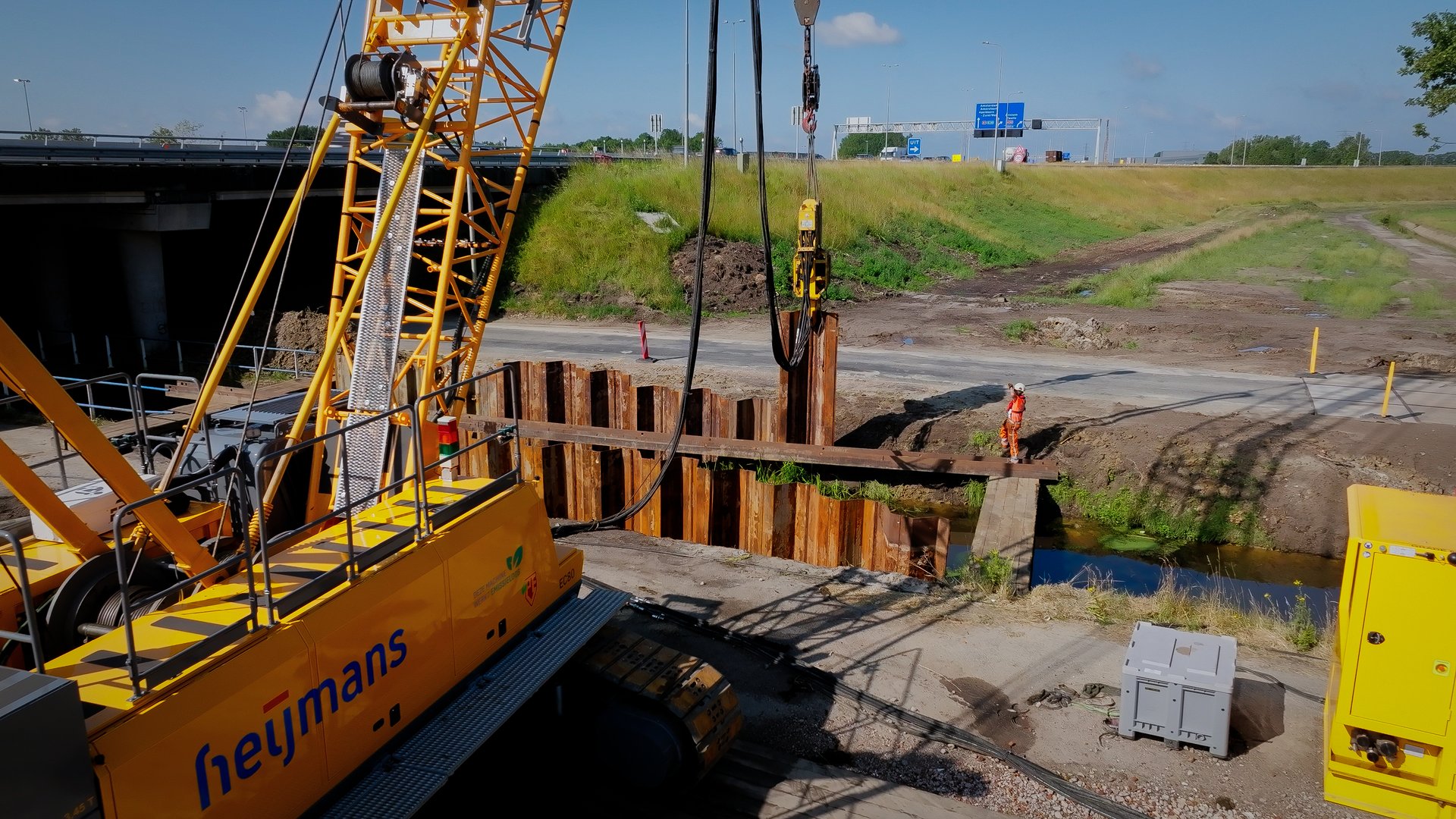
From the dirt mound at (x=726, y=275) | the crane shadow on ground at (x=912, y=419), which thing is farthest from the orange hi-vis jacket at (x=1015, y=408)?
the dirt mound at (x=726, y=275)

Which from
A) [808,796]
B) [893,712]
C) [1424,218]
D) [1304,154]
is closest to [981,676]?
[893,712]

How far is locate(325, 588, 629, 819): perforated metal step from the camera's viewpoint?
219 inches

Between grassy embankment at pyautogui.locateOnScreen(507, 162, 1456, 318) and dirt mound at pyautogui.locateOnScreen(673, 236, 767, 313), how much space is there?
61cm

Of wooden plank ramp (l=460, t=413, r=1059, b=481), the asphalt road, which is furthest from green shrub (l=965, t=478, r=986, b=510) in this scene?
the asphalt road

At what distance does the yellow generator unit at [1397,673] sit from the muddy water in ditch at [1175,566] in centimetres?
695

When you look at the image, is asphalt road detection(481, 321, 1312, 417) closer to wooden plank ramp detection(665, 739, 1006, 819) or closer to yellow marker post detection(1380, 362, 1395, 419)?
yellow marker post detection(1380, 362, 1395, 419)

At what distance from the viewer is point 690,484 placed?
48.6 ft

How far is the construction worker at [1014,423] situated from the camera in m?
16.8

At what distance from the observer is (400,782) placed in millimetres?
5727

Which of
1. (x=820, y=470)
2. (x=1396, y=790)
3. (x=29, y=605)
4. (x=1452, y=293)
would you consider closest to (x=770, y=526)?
(x=820, y=470)

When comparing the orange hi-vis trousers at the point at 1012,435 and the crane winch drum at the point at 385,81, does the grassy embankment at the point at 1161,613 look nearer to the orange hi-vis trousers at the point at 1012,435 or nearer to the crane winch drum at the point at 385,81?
the orange hi-vis trousers at the point at 1012,435

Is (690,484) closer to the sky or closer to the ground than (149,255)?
closer to the ground

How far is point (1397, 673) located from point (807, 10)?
29.8 feet

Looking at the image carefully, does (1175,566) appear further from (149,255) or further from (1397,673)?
(149,255)
